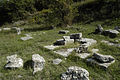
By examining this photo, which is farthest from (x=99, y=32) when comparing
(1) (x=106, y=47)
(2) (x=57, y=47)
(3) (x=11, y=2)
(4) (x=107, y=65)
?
(3) (x=11, y=2)

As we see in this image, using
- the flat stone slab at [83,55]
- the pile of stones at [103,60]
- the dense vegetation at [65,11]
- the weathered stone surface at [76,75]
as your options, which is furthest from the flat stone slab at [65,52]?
the dense vegetation at [65,11]

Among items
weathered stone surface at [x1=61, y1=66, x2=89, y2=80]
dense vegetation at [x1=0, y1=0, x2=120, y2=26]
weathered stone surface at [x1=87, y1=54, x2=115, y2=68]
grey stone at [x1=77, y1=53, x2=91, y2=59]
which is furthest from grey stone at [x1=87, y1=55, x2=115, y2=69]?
dense vegetation at [x1=0, y1=0, x2=120, y2=26]

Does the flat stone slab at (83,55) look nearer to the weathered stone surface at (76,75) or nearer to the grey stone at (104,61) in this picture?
the grey stone at (104,61)

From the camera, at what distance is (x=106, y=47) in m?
5.24

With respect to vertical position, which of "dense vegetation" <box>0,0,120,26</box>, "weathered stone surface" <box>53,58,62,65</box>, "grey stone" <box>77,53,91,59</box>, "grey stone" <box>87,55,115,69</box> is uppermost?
"dense vegetation" <box>0,0,120,26</box>

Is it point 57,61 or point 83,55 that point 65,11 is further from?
point 57,61

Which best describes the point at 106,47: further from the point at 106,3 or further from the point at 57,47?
the point at 106,3

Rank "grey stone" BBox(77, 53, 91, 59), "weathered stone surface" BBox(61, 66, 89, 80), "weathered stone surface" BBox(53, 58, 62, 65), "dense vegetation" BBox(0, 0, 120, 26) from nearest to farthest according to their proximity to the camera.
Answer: "weathered stone surface" BBox(61, 66, 89, 80)
"weathered stone surface" BBox(53, 58, 62, 65)
"grey stone" BBox(77, 53, 91, 59)
"dense vegetation" BBox(0, 0, 120, 26)

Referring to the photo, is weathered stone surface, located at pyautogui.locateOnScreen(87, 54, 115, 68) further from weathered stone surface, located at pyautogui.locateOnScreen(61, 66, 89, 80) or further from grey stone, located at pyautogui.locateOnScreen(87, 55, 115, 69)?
weathered stone surface, located at pyautogui.locateOnScreen(61, 66, 89, 80)

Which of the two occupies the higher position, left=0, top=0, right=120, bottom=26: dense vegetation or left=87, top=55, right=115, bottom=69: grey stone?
left=0, top=0, right=120, bottom=26: dense vegetation

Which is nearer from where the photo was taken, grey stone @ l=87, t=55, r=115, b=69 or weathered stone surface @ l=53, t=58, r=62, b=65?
grey stone @ l=87, t=55, r=115, b=69

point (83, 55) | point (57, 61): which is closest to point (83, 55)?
point (83, 55)

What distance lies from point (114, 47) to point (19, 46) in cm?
402

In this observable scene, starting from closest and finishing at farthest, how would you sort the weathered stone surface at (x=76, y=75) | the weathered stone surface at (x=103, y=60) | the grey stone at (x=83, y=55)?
the weathered stone surface at (x=76, y=75) < the weathered stone surface at (x=103, y=60) < the grey stone at (x=83, y=55)
